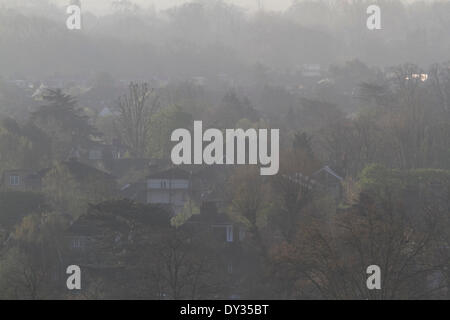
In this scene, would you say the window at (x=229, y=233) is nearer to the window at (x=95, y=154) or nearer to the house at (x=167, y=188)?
the house at (x=167, y=188)

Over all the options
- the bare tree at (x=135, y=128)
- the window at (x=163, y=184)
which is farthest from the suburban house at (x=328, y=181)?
the bare tree at (x=135, y=128)

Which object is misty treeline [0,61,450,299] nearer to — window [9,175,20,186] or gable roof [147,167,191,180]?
window [9,175,20,186]

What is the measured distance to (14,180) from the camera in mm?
28391

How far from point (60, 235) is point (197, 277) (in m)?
5.60

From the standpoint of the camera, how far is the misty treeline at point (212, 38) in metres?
91.5

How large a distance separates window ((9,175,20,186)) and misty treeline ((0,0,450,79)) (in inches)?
2196

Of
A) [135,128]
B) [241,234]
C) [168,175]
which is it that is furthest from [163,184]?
[135,128]

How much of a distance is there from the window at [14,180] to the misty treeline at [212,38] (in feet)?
183

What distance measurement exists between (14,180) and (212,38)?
321 ft

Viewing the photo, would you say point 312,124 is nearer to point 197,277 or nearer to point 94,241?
point 94,241

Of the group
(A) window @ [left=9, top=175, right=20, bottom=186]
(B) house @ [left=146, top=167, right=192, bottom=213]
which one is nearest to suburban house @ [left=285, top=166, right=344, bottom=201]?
(B) house @ [left=146, top=167, right=192, bottom=213]

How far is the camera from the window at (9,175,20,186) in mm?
28203

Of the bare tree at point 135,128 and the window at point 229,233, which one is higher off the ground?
the bare tree at point 135,128
